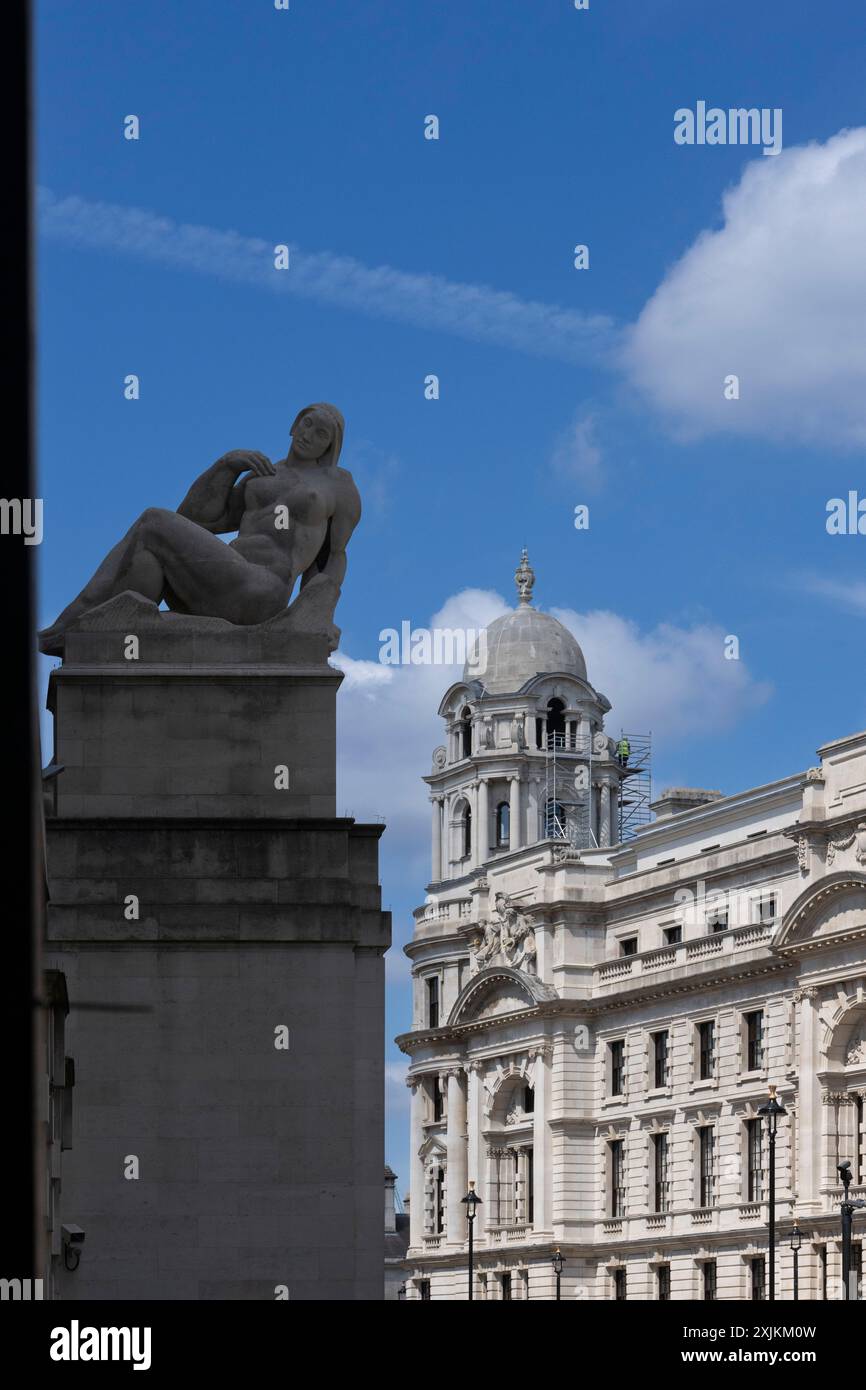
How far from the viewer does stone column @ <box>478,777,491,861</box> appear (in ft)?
431

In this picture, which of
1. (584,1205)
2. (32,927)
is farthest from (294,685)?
(584,1205)

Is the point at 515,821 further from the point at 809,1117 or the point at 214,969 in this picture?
the point at 214,969

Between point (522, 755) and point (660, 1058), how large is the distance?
34.5 metres

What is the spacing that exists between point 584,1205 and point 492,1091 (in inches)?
378

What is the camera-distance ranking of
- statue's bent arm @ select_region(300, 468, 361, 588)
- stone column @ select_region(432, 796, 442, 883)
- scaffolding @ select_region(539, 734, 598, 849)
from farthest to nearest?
stone column @ select_region(432, 796, 442, 883) < scaffolding @ select_region(539, 734, 598, 849) < statue's bent arm @ select_region(300, 468, 361, 588)

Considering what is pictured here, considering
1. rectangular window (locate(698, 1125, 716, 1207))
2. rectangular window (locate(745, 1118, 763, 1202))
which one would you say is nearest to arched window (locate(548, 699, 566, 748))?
rectangular window (locate(698, 1125, 716, 1207))

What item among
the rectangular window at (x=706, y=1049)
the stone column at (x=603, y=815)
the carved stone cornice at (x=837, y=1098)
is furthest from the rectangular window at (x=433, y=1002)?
the carved stone cornice at (x=837, y=1098)

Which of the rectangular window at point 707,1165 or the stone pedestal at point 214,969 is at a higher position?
the stone pedestal at point 214,969

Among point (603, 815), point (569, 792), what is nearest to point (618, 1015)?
point (569, 792)

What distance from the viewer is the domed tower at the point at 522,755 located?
132m

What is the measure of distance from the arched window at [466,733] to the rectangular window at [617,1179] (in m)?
36.2

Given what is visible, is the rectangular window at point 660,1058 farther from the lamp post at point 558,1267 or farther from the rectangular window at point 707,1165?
the lamp post at point 558,1267

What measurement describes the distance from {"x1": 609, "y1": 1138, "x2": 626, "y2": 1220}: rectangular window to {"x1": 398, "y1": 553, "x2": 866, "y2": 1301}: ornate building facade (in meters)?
0.21

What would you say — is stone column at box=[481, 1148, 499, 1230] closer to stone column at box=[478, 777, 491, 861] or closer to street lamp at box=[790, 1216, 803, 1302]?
stone column at box=[478, 777, 491, 861]
